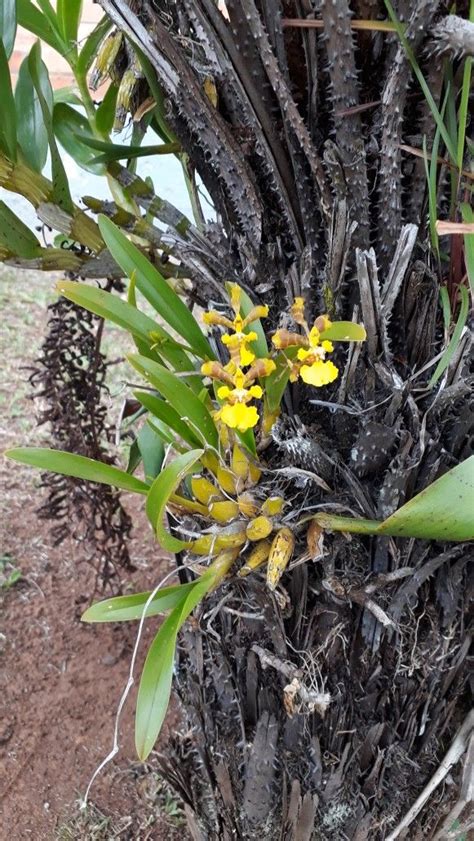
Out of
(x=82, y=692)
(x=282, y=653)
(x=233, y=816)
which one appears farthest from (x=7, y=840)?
(x=282, y=653)

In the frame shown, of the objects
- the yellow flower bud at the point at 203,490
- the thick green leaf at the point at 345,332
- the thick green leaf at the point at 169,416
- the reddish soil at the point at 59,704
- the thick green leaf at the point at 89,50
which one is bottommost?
the reddish soil at the point at 59,704

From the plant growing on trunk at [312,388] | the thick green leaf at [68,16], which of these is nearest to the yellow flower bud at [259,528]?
the plant growing on trunk at [312,388]

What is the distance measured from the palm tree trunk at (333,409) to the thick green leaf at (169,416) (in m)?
0.08

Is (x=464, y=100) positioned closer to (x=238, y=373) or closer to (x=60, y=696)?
(x=238, y=373)

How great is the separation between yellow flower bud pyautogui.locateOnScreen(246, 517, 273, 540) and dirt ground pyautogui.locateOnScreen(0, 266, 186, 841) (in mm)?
659

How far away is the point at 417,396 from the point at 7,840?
2.83 ft

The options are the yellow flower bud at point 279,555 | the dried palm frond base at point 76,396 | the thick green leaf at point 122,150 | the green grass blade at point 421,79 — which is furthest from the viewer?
the dried palm frond base at point 76,396

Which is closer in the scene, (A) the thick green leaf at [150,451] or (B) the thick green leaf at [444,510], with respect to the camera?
(B) the thick green leaf at [444,510]

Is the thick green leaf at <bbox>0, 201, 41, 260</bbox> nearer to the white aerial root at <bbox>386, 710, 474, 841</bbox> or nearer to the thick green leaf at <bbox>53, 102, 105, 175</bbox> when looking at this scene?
the thick green leaf at <bbox>53, 102, 105, 175</bbox>

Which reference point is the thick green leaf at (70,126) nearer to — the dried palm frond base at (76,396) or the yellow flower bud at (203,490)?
the dried palm frond base at (76,396)

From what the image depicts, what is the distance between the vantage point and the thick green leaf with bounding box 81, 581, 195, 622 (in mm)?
663

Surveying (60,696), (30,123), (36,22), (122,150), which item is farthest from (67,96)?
(60,696)

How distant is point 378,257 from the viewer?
25.4 inches

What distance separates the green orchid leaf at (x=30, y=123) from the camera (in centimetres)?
80
